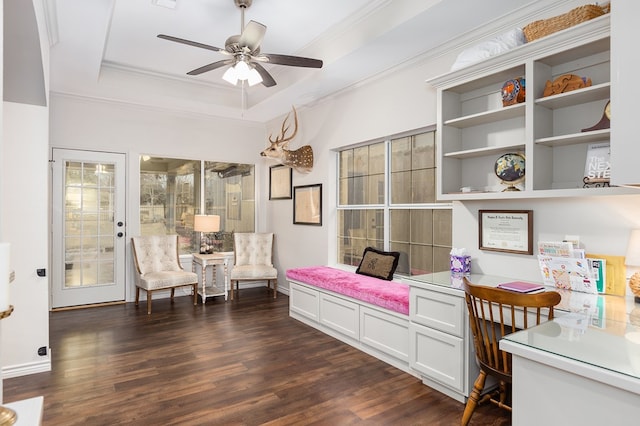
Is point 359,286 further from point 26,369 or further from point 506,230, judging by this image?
point 26,369

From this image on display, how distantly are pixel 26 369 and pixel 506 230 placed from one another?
383 cm

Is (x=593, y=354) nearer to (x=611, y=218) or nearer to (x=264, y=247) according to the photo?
(x=611, y=218)

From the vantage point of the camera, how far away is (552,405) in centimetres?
140

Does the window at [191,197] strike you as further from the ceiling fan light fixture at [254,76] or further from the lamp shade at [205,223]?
the ceiling fan light fixture at [254,76]

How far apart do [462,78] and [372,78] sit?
1.51 m

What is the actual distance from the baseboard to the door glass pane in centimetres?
221

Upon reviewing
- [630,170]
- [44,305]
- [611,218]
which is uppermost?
[630,170]

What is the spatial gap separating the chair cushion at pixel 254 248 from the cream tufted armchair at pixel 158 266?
2.82 feet

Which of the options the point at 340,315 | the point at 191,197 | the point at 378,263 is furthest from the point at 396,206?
the point at 191,197

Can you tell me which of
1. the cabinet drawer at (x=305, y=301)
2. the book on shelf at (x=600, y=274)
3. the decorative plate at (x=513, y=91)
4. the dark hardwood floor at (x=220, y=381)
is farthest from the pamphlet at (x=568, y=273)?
the cabinet drawer at (x=305, y=301)

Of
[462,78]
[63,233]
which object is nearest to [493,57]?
[462,78]

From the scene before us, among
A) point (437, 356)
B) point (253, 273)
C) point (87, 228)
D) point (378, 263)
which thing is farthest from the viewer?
point (253, 273)

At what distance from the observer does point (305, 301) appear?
4430 mm

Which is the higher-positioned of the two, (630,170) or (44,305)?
(630,170)
